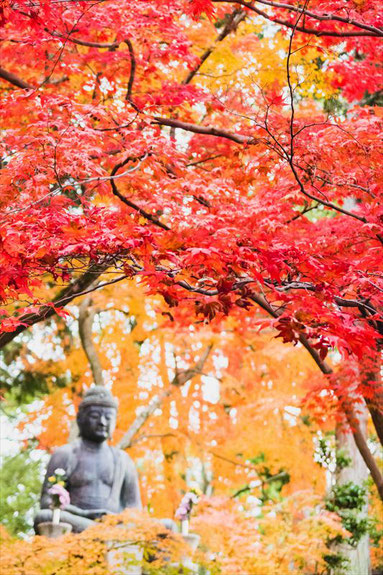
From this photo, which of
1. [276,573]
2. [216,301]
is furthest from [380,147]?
[276,573]

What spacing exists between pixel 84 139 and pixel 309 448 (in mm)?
11252

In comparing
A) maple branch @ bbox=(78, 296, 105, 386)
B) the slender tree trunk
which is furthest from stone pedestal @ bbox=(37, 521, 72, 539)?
the slender tree trunk

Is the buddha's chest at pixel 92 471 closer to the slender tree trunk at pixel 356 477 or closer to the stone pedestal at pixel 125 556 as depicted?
the stone pedestal at pixel 125 556

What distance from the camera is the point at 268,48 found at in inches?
323

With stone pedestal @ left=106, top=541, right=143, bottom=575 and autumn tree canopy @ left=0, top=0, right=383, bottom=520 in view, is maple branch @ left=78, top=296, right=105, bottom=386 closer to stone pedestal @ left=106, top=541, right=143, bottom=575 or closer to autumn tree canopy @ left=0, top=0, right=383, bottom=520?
stone pedestal @ left=106, top=541, right=143, bottom=575

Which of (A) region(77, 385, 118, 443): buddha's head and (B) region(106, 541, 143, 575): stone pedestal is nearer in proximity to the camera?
(B) region(106, 541, 143, 575): stone pedestal

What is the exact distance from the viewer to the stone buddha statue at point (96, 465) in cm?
938

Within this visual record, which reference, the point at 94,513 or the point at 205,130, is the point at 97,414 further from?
the point at 205,130

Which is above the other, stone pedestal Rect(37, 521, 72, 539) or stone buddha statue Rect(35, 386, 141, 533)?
stone buddha statue Rect(35, 386, 141, 533)

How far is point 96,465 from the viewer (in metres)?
9.51

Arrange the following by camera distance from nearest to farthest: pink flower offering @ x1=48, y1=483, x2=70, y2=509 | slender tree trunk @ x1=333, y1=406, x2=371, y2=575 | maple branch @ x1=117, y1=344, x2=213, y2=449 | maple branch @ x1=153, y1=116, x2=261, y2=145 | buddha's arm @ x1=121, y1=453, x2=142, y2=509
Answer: maple branch @ x1=153, y1=116, x2=261, y2=145, pink flower offering @ x1=48, y1=483, x2=70, y2=509, buddha's arm @ x1=121, y1=453, x2=142, y2=509, slender tree trunk @ x1=333, y1=406, x2=371, y2=575, maple branch @ x1=117, y1=344, x2=213, y2=449

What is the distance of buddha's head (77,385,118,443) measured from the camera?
376 inches

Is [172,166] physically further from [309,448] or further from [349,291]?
[309,448]

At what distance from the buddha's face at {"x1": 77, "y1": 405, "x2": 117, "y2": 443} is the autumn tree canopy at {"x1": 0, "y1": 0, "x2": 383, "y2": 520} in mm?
3400
